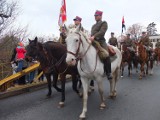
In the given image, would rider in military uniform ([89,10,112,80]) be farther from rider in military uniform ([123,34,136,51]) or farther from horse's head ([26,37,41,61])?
rider in military uniform ([123,34,136,51])

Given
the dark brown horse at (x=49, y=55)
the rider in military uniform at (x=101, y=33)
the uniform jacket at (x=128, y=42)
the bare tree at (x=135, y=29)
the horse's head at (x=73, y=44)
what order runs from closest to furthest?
the horse's head at (x=73, y=44) < the rider in military uniform at (x=101, y=33) < the dark brown horse at (x=49, y=55) < the uniform jacket at (x=128, y=42) < the bare tree at (x=135, y=29)

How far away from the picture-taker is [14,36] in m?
24.3

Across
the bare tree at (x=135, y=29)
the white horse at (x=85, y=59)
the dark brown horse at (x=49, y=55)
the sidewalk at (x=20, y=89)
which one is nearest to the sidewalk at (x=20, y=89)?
the sidewalk at (x=20, y=89)

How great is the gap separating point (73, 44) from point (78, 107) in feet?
8.42

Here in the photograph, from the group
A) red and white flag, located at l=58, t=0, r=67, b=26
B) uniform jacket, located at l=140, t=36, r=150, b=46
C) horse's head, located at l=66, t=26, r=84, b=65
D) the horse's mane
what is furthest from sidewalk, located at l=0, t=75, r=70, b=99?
uniform jacket, located at l=140, t=36, r=150, b=46

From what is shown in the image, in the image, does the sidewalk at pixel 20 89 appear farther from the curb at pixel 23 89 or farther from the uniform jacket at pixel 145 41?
the uniform jacket at pixel 145 41

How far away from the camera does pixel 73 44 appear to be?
234 inches

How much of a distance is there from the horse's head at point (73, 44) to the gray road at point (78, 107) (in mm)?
1776

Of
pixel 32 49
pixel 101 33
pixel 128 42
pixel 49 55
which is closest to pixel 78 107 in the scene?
pixel 49 55

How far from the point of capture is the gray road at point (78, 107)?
6641 mm

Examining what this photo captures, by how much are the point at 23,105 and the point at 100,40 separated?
3366mm

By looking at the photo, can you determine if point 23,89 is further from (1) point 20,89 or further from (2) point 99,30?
(2) point 99,30

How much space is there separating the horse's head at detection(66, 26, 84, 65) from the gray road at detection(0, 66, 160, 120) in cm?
178

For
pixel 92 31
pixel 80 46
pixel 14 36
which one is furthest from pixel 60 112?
pixel 14 36
